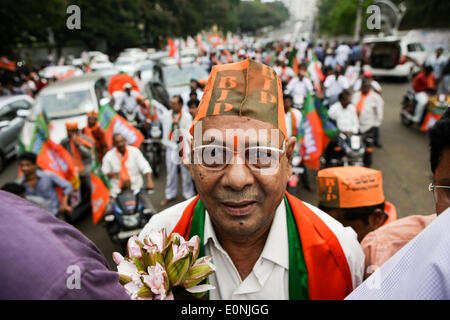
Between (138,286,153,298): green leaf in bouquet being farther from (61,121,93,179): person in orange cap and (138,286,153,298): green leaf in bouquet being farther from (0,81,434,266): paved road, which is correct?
(61,121,93,179): person in orange cap

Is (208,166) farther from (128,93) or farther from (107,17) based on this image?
(107,17)

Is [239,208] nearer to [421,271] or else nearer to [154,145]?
[421,271]

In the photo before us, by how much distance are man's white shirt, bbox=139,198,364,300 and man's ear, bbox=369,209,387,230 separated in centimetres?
99

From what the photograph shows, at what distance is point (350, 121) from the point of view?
233 inches

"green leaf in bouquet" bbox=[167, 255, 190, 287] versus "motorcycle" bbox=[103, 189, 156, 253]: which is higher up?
"green leaf in bouquet" bbox=[167, 255, 190, 287]

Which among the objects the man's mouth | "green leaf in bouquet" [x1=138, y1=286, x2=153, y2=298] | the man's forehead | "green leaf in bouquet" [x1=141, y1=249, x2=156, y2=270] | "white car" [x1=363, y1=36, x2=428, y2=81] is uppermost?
"white car" [x1=363, y1=36, x2=428, y2=81]

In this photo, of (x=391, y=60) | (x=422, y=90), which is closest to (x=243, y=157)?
(x=422, y=90)

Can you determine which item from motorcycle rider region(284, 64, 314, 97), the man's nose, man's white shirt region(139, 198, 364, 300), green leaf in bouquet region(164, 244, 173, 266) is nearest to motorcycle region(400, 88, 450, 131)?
motorcycle rider region(284, 64, 314, 97)

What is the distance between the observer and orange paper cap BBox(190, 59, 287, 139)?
133cm

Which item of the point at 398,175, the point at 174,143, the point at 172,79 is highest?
the point at 172,79

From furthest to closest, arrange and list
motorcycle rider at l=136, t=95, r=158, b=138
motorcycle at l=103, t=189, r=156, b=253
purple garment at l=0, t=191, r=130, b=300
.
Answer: motorcycle rider at l=136, t=95, r=158, b=138 → motorcycle at l=103, t=189, r=156, b=253 → purple garment at l=0, t=191, r=130, b=300

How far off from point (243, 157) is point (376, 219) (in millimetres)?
1723

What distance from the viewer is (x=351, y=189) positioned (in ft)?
8.24
